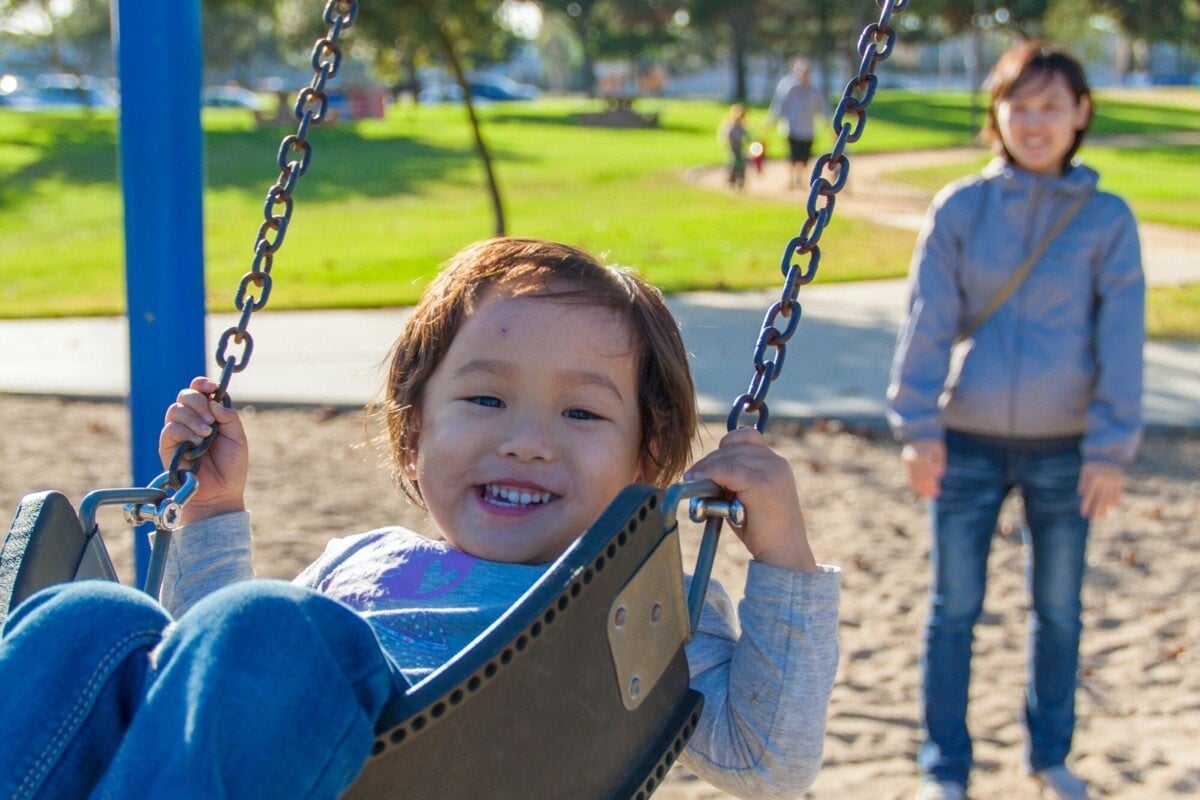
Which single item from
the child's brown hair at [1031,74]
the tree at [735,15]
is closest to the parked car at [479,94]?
the tree at [735,15]

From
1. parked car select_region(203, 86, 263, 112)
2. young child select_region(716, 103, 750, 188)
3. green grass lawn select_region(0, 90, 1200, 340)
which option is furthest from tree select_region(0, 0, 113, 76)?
young child select_region(716, 103, 750, 188)

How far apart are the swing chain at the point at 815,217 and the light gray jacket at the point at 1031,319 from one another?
104cm

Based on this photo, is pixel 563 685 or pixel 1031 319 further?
pixel 1031 319

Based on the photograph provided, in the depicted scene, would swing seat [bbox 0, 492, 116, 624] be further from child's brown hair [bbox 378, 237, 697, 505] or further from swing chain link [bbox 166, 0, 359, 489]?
child's brown hair [bbox 378, 237, 697, 505]

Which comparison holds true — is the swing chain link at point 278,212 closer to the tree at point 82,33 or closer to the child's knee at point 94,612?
the child's knee at point 94,612

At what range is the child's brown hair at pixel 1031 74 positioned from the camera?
3152 mm

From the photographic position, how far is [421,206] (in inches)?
806

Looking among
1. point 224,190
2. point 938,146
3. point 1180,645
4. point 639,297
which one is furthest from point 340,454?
point 938,146

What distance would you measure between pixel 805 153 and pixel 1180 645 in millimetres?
15678

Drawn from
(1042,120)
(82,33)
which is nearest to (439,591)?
(1042,120)

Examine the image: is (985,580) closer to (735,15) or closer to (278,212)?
(278,212)

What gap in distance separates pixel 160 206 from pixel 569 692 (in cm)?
218

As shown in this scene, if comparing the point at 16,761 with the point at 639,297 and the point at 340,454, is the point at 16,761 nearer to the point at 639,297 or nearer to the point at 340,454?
the point at 639,297

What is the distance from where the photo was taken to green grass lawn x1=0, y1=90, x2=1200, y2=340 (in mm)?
12094
